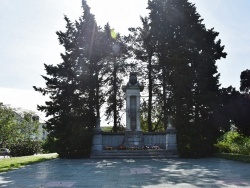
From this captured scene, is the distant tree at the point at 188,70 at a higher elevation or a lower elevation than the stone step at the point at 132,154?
higher

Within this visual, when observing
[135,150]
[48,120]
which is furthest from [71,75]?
[135,150]

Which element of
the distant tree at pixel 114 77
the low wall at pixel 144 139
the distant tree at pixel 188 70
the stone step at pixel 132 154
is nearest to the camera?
the stone step at pixel 132 154

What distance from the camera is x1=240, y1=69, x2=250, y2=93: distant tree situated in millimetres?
22609

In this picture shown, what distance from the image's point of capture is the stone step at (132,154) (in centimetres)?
2303

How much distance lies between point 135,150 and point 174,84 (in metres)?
7.11

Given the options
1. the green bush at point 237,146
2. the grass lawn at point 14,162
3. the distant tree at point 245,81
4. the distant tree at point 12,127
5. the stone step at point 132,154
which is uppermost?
the distant tree at point 245,81

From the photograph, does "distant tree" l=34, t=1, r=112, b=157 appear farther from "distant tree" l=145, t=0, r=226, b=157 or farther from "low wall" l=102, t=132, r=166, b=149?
"distant tree" l=145, t=0, r=226, b=157

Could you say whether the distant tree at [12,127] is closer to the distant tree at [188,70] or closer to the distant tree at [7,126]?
the distant tree at [7,126]

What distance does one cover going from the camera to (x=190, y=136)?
23.8m

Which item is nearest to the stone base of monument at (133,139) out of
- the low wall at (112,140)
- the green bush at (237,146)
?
the low wall at (112,140)

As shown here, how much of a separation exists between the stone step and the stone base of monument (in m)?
2.77

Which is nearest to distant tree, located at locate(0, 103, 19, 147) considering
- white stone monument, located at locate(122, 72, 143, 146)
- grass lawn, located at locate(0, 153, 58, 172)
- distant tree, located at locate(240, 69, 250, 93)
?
white stone monument, located at locate(122, 72, 143, 146)

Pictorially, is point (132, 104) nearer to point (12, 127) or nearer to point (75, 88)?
point (75, 88)

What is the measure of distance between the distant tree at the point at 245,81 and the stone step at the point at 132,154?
7489mm
